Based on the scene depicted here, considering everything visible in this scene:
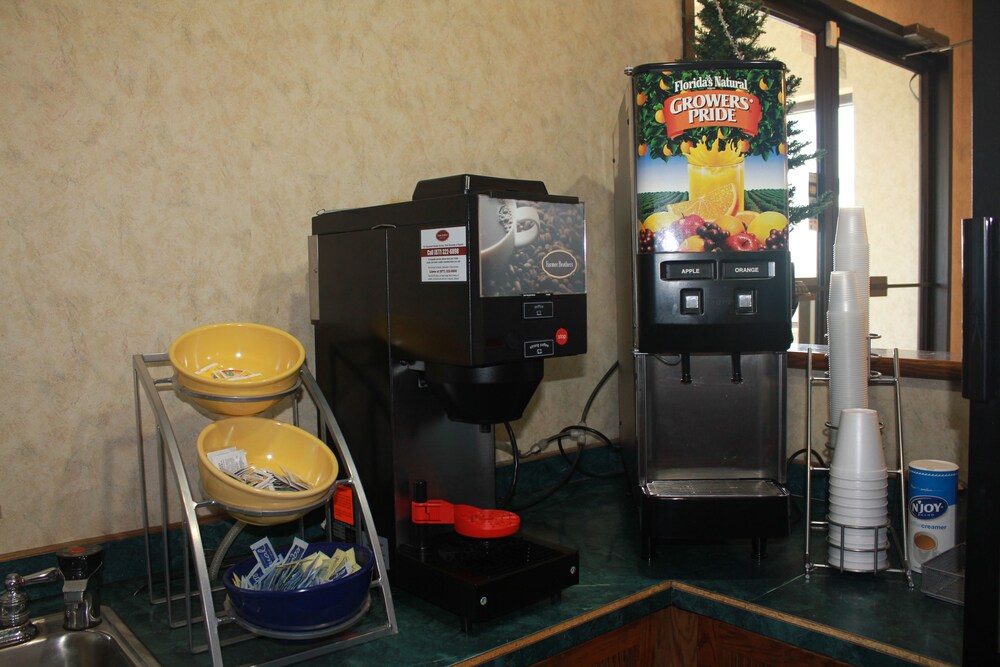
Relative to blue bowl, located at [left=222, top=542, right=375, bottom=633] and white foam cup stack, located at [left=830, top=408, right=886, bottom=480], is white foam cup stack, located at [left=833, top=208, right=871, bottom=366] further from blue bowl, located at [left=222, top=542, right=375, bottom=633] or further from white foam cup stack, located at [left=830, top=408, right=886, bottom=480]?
blue bowl, located at [left=222, top=542, right=375, bottom=633]

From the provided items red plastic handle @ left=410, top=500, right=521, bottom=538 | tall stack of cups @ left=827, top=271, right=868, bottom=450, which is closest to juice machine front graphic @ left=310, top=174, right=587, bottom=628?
red plastic handle @ left=410, top=500, right=521, bottom=538

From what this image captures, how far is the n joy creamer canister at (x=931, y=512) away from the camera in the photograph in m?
1.31

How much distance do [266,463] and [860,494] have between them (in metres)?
0.91

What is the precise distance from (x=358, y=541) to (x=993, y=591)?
834 mm

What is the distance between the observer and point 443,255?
45.3 inches

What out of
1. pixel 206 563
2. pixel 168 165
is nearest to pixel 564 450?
pixel 206 563

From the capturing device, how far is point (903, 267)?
3.67 m

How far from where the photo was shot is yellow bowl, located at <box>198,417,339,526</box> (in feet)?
3.46

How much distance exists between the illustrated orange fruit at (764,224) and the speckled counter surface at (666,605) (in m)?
0.55

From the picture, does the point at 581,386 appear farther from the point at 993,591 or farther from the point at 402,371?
the point at 993,591

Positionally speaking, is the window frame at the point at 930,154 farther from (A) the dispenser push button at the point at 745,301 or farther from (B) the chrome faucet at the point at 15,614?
(B) the chrome faucet at the point at 15,614

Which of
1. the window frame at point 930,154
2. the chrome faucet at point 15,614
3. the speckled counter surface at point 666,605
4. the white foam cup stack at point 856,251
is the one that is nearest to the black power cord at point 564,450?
the speckled counter surface at point 666,605

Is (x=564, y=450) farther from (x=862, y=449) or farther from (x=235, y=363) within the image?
(x=235, y=363)

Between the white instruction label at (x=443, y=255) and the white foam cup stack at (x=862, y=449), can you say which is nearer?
the white instruction label at (x=443, y=255)
